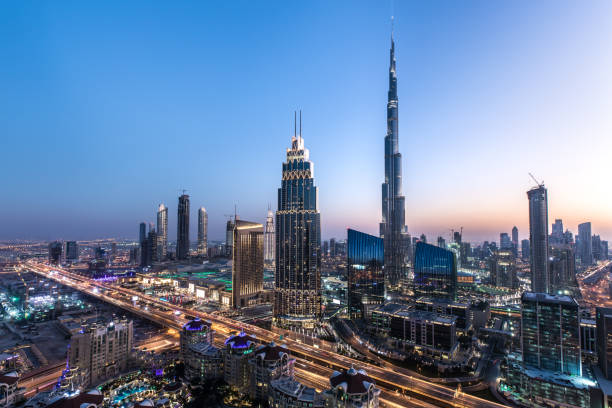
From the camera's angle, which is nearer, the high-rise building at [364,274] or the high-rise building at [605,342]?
the high-rise building at [605,342]

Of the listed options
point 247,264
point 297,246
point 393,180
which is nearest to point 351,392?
point 297,246

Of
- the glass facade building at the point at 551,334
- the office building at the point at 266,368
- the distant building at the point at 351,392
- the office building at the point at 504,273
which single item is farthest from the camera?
the office building at the point at 504,273

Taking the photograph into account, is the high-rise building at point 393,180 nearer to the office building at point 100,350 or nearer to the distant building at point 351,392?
the distant building at point 351,392

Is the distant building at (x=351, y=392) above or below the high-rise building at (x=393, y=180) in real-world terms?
below

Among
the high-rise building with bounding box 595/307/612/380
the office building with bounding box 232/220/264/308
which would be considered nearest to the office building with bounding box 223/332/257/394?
the office building with bounding box 232/220/264/308

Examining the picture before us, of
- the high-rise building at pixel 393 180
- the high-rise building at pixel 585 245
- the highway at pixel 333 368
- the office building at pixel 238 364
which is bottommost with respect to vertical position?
the highway at pixel 333 368

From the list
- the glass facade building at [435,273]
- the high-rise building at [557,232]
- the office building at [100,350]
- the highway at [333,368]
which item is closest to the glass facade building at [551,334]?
the highway at [333,368]

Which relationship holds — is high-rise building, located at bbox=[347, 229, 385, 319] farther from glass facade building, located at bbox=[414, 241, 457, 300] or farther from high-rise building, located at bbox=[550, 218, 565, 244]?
high-rise building, located at bbox=[550, 218, 565, 244]

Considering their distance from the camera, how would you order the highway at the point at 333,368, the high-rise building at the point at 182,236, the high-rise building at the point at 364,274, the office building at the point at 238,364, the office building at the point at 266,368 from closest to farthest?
the office building at the point at 266,368, the highway at the point at 333,368, the office building at the point at 238,364, the high-rise building at the point at 364,274, the high-rise building at the point at 182,236
